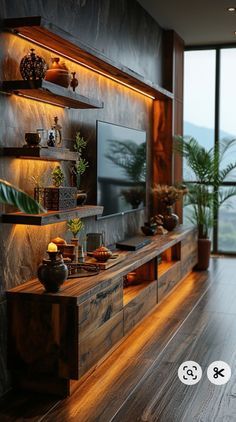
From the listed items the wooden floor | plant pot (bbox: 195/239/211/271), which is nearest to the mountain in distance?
plant pot (bbox: 195/239/211/271)

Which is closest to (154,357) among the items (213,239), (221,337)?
(221,337)

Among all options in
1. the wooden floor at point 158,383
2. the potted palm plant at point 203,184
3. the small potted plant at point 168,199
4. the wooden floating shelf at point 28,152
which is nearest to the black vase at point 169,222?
the small potted plant at point 168,199

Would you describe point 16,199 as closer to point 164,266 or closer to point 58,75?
point 58,75

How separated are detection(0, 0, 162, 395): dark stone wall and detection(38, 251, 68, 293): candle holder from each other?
231 mm

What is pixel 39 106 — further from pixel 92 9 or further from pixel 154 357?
pixel 154 357

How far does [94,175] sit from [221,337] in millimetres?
1550

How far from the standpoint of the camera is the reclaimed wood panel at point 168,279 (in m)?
5.07

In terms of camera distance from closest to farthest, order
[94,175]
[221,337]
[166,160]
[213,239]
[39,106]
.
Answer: [39,106]
[221,337]
[94,175]
[166,160]
[213,239]

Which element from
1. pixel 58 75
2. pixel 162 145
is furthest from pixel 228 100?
pixel 58 75

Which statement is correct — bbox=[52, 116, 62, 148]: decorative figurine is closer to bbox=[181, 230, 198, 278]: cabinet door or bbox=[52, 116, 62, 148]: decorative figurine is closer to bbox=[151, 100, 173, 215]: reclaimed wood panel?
bbox=[181, 230, 198, 278]: cabinet door

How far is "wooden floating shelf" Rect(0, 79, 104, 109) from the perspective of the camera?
3131 mm

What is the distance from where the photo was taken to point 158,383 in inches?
131

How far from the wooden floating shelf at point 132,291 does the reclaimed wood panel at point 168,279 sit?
0.94 ft

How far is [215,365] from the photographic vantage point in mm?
3623
